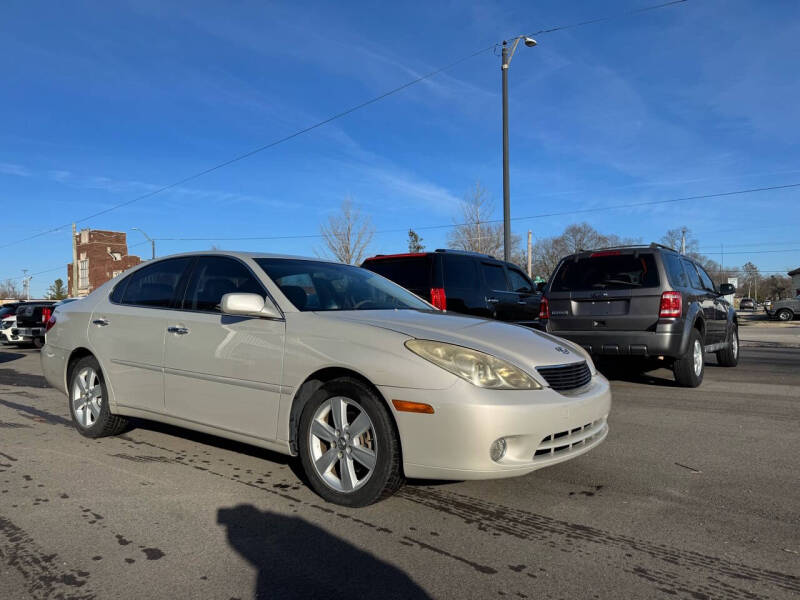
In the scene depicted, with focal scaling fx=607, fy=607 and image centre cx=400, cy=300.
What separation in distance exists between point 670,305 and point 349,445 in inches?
206

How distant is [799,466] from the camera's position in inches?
167

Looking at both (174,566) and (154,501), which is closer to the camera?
(174,566)

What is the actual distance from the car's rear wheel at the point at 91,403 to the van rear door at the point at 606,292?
540 cm

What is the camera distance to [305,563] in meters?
2.78

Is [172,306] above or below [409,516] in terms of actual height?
above

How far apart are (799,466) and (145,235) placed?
132 ft

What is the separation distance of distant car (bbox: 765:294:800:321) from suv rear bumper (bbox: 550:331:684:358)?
106ft

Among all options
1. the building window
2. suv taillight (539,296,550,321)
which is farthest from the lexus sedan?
the building window

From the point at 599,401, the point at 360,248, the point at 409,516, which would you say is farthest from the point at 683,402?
the point at 360,248

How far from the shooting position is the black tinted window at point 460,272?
8367mm

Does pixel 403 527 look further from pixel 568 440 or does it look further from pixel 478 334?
pixel 478 334

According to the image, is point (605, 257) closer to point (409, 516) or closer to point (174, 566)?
point (409, 516)

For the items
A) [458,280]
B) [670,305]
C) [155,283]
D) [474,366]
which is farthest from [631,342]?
[155,283]

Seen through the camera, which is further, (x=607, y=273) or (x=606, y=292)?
(x=607, y=273)
